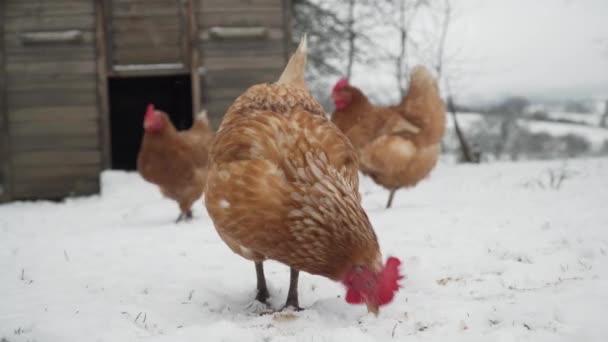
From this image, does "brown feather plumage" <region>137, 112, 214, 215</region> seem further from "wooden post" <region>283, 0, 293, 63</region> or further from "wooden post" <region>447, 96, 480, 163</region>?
"wooden post" <region>447, 96, 480, 163</region>

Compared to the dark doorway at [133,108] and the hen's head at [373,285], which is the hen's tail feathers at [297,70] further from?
the dark doorway at [133,108]

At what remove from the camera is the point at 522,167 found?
10.3m

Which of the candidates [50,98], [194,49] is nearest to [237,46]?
[194,49]

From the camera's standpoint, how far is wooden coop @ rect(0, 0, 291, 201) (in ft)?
29.6

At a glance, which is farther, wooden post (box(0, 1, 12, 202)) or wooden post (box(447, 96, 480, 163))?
wooden post (box(447, 96, 480, 163))

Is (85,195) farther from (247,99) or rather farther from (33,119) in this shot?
(247,99)

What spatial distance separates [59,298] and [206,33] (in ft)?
23.6

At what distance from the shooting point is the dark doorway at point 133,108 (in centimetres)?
1302

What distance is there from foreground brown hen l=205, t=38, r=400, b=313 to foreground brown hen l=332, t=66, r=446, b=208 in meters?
3.77

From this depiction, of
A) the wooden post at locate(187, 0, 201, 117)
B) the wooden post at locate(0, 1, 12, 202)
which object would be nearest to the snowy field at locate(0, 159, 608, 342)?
the wooden post at locate(0, 1, 12, 202)

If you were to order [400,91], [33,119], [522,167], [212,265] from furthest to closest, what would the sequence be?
1. [400,91]
2. [522,167]
3. [33,119]
4. [212,265]

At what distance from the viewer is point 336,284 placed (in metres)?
3.54

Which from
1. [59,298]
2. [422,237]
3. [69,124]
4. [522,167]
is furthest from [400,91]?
[59,298]

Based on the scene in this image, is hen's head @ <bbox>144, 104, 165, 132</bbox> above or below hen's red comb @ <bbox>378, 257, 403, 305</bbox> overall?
below
